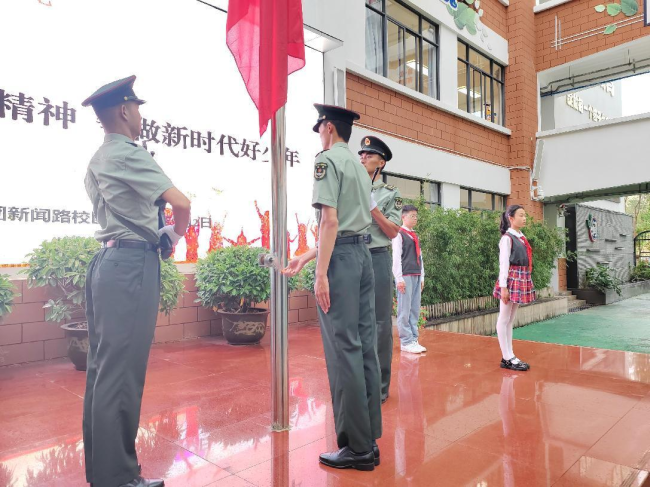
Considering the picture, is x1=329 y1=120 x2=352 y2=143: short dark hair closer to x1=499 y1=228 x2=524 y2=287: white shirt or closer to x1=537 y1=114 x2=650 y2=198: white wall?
x1=499 y1=228 x2=524 y2=287: white shirt

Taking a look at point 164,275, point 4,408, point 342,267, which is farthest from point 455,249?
point 4,408

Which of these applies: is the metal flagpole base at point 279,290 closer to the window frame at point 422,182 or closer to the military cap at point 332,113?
the military cap at point 332,113

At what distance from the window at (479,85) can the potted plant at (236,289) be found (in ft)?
23.8

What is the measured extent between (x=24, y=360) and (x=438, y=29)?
8.94 metres

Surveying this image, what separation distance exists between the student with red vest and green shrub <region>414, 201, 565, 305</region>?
2254 mm

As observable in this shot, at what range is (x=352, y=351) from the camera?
7.33ft

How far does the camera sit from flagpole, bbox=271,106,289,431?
267cm

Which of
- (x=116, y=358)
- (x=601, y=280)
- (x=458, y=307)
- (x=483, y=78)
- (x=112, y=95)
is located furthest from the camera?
(x=601, y=280)

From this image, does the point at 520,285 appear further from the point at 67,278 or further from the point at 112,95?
the point at 67,278

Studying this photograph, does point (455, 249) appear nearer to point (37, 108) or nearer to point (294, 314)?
point (294, 314)

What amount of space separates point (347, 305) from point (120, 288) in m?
0.97

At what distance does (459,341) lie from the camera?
5418 millimetres

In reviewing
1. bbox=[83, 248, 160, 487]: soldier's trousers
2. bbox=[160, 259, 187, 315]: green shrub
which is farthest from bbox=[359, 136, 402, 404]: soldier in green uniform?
bbox=[160, 259, 187, 315]: green shrub

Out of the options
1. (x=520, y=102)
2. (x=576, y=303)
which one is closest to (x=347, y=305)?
(x=520, y=102)
